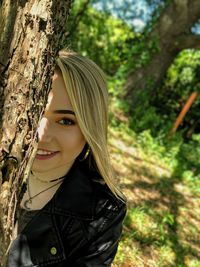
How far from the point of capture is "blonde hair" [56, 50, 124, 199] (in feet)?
6.33

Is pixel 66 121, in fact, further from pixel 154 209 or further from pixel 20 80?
pixel 154 209

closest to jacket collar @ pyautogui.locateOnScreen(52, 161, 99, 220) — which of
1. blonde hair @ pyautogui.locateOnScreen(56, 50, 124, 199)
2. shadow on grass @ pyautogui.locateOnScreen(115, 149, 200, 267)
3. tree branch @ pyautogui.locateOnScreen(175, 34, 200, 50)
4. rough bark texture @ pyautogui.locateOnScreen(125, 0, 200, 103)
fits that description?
blonde hair @ pyautogui.locateOnScreen(56, 50, 124, 199)

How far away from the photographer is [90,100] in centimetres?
198

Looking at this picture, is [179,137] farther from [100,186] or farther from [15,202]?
[15,202]

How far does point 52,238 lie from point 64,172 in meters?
0.38

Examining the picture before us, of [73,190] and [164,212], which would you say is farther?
[164,212]

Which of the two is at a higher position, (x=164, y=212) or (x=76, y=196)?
(x=76, y=196)

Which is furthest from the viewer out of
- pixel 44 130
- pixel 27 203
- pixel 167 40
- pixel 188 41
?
pixel 167 40

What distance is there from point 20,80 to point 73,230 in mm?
1005

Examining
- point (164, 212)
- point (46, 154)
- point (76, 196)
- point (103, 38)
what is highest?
point (103, 38)

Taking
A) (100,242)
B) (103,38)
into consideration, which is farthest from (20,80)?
(103,38)

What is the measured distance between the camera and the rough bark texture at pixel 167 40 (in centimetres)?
873

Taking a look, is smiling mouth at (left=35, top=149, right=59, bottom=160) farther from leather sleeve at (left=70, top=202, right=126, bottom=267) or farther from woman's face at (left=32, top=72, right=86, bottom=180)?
leather sleeve at (left=70, top=202, right=126, bottom=267)

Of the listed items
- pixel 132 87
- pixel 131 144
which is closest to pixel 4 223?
pixel 131 144
